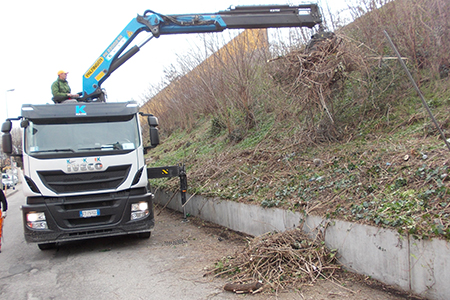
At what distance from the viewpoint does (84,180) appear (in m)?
7.50

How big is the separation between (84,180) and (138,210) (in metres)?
1.28

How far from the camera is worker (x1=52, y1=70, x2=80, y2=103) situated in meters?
8.98

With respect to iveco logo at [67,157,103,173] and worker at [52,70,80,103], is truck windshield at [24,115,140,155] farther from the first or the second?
worker at [52,70,80,103]

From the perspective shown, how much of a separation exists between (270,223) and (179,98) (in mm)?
15080

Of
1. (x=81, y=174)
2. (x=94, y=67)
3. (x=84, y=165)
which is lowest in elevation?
(x=81, y=174)

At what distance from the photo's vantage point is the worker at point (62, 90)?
29.5 feet

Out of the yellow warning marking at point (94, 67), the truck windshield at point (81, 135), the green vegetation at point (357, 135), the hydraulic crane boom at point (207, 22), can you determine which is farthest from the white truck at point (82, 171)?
the yellow warning marking at point (94, 67)

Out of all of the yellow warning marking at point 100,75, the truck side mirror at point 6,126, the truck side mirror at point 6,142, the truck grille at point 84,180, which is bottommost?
the truck grille at point 84,180

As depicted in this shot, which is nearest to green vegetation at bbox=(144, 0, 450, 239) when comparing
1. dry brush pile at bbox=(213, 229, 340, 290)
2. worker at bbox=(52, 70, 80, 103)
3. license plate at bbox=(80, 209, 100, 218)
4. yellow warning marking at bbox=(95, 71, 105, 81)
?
dry brush pile at bbox=(213, 229, 340, 290)

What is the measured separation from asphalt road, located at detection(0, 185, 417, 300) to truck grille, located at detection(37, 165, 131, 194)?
1411mm

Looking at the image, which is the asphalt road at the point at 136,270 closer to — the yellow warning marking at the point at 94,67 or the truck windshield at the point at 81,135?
the truck windshield at the point at 81,135

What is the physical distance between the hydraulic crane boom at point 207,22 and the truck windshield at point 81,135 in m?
2.48

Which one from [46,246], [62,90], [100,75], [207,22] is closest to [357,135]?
[207,22]

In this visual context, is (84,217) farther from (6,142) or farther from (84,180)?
(6,142)
